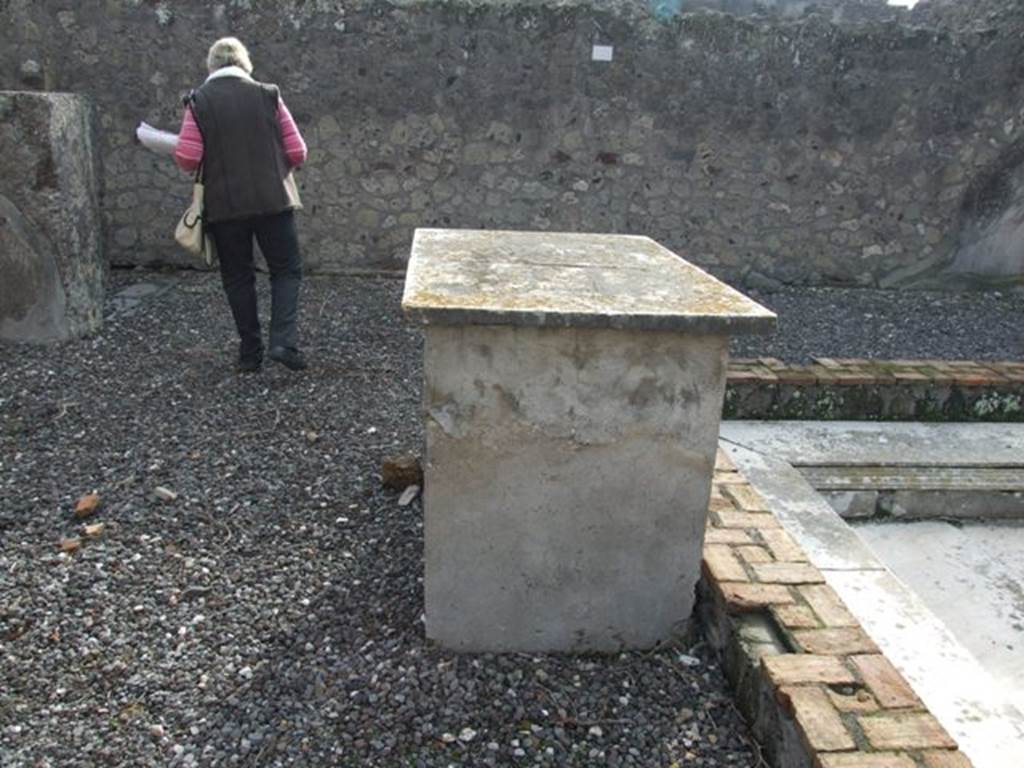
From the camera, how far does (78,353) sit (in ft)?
14.8

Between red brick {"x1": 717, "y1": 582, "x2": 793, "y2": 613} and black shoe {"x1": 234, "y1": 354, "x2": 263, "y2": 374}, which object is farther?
black shoe {"x1": 234, "y1": 354, "x2": 263, "y2": 374}

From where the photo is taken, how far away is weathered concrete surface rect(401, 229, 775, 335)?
1.82 metres

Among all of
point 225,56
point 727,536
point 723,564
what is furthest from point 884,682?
point 225,56

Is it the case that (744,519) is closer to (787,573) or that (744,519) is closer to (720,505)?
(720,505)

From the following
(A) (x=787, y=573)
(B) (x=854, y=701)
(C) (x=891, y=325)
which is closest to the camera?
(B) (x=854, y=701)

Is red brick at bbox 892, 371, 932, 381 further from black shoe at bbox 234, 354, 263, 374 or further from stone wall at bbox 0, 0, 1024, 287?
stone wall at bbox 0, 0, 1024, 287

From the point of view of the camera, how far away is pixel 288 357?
432 centimetres

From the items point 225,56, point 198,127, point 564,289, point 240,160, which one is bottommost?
point 564,289

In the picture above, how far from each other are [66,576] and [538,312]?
177 cm

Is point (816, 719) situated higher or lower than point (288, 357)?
higher

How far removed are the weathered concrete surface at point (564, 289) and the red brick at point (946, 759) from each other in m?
0.94

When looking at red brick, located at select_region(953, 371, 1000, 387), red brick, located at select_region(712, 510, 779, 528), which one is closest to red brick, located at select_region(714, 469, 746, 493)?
red brick, located at select_region(712, 510, 779, 528)

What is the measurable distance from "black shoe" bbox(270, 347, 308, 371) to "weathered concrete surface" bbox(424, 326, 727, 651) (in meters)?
2.53

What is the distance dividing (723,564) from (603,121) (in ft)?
17.1
